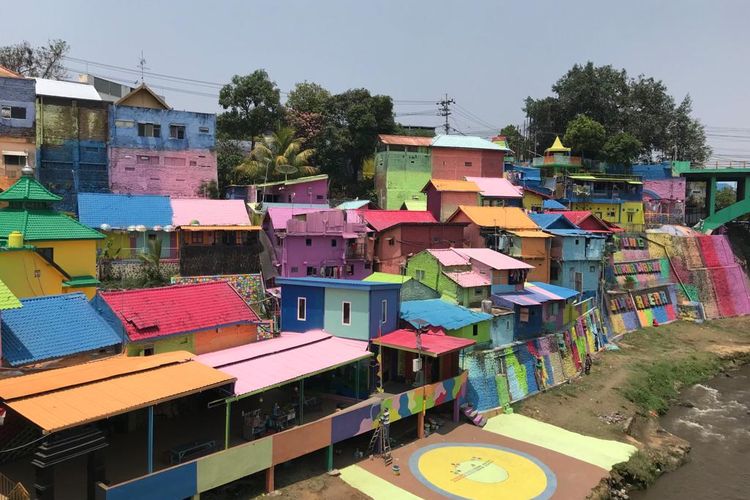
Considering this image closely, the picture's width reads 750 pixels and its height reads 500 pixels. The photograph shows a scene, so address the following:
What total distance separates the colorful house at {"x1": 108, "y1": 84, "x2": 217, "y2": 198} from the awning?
2551 centimetres

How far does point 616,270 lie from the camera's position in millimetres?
54906

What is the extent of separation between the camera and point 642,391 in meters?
37.8

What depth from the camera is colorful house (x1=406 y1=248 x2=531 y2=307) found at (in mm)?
36188

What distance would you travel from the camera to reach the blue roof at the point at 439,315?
3108 cm

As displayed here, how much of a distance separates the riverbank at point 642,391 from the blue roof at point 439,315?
243 inches

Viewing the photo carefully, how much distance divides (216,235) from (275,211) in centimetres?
480

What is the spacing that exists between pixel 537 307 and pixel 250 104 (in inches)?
1356

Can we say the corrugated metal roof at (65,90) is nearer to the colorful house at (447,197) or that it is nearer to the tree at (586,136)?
the colorful house at (447,197)

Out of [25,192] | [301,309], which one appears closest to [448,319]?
[301,309]

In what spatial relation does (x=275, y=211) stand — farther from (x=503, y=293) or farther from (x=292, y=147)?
(x=503, y=293)

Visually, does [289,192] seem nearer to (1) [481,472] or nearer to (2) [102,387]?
(1) [481,472]

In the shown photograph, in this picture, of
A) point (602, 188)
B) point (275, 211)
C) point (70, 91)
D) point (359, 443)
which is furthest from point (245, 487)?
point (602, 188)

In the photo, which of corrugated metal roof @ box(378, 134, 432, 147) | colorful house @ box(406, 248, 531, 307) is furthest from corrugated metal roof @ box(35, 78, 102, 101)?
colorful house @ box(406, 248, 531, 307)

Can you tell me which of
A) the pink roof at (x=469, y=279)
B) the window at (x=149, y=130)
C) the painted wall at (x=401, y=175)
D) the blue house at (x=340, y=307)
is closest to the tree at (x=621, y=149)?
the painted wall at (x=401, y=175)
